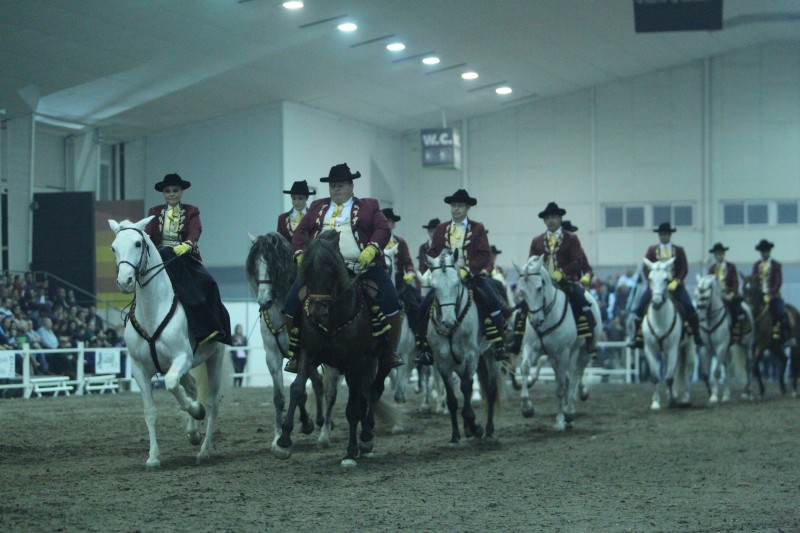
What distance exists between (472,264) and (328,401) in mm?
2221

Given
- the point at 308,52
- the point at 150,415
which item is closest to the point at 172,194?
the point at 150,415

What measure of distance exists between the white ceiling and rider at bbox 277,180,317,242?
709cm

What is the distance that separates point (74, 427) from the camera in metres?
13.7

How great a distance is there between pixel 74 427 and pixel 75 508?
670cm

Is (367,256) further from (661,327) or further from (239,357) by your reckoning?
(239,357)

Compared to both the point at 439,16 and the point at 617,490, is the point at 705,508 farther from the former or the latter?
the point at 439,16

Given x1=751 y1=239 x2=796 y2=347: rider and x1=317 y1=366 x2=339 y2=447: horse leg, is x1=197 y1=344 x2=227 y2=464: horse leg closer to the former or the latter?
x1=317 y1=366 x2=339 y2=447: horse leg

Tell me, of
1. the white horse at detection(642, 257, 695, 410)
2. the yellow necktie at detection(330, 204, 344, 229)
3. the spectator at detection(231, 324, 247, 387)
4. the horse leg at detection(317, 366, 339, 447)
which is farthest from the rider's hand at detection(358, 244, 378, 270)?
the spectator at detection(231, 324, 247, 387)

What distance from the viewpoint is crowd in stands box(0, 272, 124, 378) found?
786 inches

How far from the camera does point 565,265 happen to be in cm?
1416

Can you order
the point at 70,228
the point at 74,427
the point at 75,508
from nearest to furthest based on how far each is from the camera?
1. the point at 75,508
2. the point at 74,427
3. the point at 70,228

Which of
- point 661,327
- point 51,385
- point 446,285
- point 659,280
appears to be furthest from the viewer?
point 51,385

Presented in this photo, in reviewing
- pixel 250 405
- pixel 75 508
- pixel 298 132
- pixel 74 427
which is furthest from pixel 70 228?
Answer: pixel 75 508

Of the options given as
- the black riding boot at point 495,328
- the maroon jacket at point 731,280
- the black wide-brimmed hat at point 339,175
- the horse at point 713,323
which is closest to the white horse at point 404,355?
the black riding boot at point 495,328
